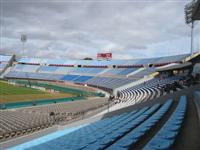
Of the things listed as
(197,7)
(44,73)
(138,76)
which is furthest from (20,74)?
(197,7)

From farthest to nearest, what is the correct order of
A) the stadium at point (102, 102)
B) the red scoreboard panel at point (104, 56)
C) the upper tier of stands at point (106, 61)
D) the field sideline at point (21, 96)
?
the red scoreboard panel at point (104, 56), the upper tier of stands at point (106, 61), the field sideline at point (21, 96), the stadium at point (102, 102)

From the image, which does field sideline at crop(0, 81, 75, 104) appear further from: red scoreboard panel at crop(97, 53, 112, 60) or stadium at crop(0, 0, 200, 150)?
red scoreboard panel at crop(97, 53, 112, 60)

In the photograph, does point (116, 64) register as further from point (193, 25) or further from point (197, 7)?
point (197, 7)

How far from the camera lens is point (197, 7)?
65.2 ft

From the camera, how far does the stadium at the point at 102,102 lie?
439 inches

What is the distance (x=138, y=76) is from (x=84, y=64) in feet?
112

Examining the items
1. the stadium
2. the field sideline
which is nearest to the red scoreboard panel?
the stadium

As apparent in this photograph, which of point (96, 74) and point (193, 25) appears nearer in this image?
point (193, 25)

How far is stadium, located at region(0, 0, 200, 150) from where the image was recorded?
1114 cm

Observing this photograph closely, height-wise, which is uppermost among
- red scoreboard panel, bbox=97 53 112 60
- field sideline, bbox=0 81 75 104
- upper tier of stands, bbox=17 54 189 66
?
red scoreboard panel, bbox=97 53 112 60

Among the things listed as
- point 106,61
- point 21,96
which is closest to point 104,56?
point 106,61

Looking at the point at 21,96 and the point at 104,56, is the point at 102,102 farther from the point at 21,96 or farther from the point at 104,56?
the point at 104,56

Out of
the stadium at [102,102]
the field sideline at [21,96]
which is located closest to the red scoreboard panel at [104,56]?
the stadium at [102,102]

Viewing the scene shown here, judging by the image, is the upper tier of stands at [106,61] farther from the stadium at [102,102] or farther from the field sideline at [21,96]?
the field sideline at [21,96]
